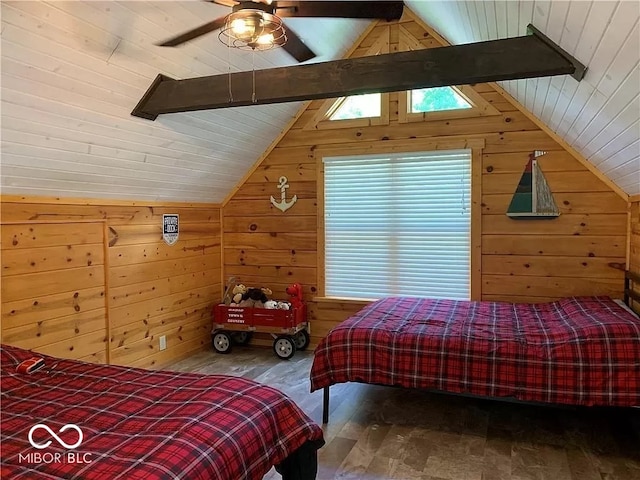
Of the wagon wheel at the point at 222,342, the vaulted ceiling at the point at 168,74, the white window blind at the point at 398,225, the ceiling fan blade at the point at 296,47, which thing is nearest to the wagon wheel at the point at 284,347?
the wagon wheel at the point at 222,342

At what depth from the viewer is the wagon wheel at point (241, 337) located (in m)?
4.90

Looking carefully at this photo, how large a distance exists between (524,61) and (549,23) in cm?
27

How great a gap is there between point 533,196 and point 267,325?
2.65m

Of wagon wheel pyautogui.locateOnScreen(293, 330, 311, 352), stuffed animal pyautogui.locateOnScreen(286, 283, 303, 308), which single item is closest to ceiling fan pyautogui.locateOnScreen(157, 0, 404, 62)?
stuffed animal pyautogui.locateOnScreen(286, 283, 303, 308)

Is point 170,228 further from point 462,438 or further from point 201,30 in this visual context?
point 462,438

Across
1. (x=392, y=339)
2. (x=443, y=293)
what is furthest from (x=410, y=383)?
(x=443, y=293)

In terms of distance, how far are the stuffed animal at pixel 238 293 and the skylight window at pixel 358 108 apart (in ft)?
6.35

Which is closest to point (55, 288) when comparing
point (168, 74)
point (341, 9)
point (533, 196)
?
point (168, 74)

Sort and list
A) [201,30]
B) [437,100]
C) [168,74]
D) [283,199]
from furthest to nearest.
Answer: [283,199] < [437,100] < [168,74] < [201,30]

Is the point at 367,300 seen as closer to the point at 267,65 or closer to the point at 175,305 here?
the point at 175,305

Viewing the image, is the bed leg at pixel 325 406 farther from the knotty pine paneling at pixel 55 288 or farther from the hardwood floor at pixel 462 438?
the knotty pine paneling at pixel 55 288

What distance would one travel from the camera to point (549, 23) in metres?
2.07

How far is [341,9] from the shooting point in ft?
6.40

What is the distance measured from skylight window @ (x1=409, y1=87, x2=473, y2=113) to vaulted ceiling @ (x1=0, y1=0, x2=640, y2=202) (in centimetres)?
44
